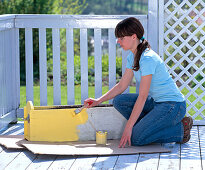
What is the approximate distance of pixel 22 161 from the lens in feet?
10.6

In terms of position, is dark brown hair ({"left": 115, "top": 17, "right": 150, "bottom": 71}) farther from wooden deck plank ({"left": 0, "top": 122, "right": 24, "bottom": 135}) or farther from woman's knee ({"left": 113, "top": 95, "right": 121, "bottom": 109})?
wooden deck plank ({"left": 0, "top": 122, "right": 24, "bottom": 135})

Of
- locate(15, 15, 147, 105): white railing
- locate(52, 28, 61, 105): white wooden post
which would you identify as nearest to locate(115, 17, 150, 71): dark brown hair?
locate(15, 15, 147, 105): white railing

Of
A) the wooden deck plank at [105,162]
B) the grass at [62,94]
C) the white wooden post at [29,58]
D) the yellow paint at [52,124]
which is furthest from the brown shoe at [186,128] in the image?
the grass at [62,94]

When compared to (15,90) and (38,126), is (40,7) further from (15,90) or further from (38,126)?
(38,126)

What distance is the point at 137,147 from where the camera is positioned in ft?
11.6

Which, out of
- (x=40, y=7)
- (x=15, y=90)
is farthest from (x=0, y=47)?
(x=40, y=7)

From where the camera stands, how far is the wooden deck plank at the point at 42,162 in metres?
3.09

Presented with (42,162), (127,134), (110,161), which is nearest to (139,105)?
(127,134)

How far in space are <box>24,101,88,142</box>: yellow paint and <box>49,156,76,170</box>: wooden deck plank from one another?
1.30 ft

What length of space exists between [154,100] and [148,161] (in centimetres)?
60

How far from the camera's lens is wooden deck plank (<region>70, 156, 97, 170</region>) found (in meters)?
3.09

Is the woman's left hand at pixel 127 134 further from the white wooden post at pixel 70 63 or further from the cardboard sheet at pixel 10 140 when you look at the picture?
the white wooden post at pixel 70 63

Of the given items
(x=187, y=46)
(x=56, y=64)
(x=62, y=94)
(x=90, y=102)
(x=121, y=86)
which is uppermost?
(x=187, y=46)

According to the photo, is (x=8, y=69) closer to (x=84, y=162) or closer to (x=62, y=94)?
(x=84, y=162)
